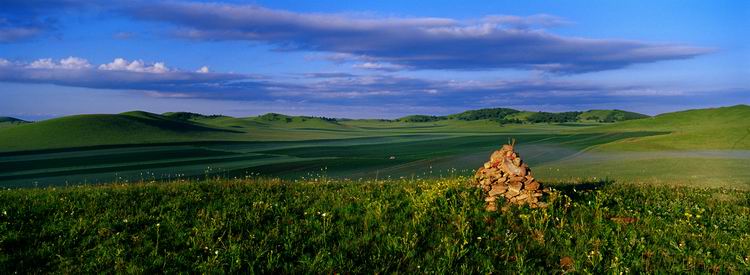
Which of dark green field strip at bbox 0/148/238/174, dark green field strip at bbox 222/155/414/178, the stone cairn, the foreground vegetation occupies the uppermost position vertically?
the stone cairn

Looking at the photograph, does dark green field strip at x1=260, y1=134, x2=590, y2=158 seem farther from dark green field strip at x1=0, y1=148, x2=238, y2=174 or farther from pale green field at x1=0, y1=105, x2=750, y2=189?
dark green field strip at x1=0, y1=148, x2=238, y2=174

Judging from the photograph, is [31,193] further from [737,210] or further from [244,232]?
[737,210]

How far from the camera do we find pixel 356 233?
33.8 feet

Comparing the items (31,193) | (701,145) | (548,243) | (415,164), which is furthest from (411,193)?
(701,145)

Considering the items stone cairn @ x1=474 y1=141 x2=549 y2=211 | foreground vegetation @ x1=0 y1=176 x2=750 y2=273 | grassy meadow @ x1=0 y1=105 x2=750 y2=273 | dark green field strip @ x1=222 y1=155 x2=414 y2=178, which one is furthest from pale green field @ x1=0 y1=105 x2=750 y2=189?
foreground vegetation @ x1=0 y1=176 x2=750 y2=273

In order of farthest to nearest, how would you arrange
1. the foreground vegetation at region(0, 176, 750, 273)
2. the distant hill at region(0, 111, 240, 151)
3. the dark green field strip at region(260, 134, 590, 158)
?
1. the distant hill at region(0, 111, 240, 151)
2. the dark green field strip at region(260, 134, 590, 158)
3. the foreground vegetation at region(0, 176, 750, 273)

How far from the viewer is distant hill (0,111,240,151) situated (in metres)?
81.1

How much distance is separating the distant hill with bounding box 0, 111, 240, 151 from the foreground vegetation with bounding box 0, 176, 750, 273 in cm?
7648

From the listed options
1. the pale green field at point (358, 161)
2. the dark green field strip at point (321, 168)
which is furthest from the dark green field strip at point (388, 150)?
the dark green field strip at point (321, 168)

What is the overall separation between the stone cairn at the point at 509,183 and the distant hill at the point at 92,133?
80299 millimetres

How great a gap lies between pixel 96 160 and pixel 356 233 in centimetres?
5596

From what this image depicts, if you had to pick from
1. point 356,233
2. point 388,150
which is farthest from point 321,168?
point 356,233

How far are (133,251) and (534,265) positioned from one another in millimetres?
7168

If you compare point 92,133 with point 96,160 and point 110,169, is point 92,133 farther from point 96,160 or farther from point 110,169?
point 110,169
